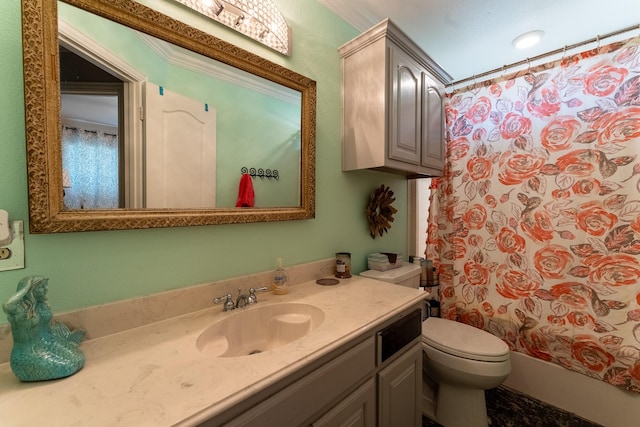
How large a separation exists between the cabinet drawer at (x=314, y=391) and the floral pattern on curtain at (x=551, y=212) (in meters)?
1.30

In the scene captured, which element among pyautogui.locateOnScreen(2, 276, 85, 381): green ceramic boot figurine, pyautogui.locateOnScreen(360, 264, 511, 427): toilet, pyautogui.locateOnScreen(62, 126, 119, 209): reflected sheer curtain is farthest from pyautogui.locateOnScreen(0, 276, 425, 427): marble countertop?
pyautogui.locateOnScreen(360, 264, 511, 427): toilet

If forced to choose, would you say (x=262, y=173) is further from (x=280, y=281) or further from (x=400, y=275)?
(x=400, y=275)

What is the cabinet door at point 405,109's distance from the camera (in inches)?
52.2

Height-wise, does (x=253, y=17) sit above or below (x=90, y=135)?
above

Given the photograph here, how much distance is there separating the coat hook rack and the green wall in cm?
22

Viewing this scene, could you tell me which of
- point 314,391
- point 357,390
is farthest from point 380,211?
point 314,391

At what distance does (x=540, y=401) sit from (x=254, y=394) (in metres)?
2.05

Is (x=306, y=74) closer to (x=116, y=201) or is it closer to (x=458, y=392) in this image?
(x=116, y=201)

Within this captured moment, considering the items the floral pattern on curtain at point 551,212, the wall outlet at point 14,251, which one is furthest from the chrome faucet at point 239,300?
the floral pattern on curtain at point 551,212

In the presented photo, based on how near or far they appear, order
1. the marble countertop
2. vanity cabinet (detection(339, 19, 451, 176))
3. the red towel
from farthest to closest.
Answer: vanity cabinet (detection(339, 19, 451, 176))
the red towel
the marble countertop

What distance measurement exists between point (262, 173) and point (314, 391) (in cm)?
85

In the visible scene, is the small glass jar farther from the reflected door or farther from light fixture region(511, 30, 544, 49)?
light fixture region(511, 30, 544, 49)

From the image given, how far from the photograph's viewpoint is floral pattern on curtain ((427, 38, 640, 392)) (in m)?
1.33

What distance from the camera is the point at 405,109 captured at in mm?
1411
